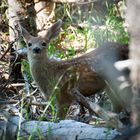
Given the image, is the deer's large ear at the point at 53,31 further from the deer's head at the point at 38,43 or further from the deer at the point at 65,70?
the deer at the point at 65,70

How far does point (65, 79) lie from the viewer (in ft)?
22.3

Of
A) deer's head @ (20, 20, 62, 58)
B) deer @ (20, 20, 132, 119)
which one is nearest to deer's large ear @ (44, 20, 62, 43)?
deer's head @ (20, 20, 62, 58)

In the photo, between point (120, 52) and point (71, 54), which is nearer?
point (120, 52)

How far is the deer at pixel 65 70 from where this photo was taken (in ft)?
22.4

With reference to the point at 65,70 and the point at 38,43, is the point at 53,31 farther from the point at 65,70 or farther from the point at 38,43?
the point at 65,70

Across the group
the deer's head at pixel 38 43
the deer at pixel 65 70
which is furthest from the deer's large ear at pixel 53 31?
the deer at pixel 65 70

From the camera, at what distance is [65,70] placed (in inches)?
281

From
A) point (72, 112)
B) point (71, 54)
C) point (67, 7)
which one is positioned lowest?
point (72, 112)

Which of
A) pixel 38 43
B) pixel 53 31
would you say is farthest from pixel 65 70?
pixel 53 31

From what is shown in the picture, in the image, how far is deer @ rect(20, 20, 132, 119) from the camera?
6.82m

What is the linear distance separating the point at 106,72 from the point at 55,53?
253 cm

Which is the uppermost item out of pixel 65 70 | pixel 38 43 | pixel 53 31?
pixel 53 31

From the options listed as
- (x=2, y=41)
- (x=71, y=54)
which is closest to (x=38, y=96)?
(x=71, y=54)

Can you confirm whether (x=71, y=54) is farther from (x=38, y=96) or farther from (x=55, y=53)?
(x=38, y=96)
